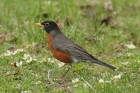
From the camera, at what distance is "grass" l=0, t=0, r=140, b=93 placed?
20.5 feet

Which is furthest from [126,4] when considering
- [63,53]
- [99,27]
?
[63,53]

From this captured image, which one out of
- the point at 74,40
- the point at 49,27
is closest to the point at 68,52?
the point at 49,27

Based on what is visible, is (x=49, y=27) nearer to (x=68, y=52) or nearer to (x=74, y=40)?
(x=68, y=52)

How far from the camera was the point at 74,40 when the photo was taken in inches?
329

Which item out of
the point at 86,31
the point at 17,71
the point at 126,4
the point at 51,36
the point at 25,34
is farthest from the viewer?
the point at 126,4

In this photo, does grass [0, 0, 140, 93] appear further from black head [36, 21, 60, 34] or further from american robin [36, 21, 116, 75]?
black head [36, 21, 60, 34]

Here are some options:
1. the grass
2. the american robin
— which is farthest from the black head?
the grass

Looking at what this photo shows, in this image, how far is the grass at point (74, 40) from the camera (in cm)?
625

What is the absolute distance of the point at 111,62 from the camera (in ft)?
25.2

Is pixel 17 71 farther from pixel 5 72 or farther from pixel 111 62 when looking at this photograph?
pixel 111 62

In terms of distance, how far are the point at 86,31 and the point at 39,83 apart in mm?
2664

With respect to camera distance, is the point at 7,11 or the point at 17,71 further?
the point at 7,11

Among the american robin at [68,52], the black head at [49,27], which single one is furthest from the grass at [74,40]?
the black head at [49,27]

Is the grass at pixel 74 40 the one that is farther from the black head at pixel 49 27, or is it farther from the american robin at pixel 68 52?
the black head at pixel 49 27
